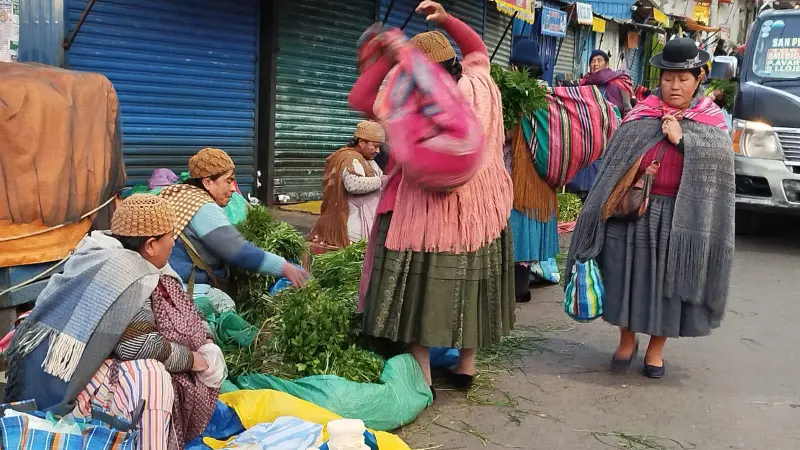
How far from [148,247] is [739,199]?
A: 8.06 m

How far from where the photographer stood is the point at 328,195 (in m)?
6.77

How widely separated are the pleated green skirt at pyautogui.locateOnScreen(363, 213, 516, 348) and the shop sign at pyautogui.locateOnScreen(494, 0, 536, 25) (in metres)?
8.29

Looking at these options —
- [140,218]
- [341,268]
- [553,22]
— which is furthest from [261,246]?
[553,22]

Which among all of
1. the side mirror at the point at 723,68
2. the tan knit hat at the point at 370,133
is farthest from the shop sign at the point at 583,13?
the tan knit hat at the point at 370,133

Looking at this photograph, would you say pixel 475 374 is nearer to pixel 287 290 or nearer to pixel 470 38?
pixel 287 290

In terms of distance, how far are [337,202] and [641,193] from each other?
3040mm

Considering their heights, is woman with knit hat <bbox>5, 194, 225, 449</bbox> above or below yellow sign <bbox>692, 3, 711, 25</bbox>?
below

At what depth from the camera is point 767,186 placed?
9078mm

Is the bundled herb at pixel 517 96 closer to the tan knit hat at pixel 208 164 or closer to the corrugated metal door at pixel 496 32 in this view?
the tan knit hat at pixel 208 164

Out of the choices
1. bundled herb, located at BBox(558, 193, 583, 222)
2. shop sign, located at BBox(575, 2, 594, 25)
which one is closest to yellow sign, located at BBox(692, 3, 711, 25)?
shop sign, located at BBox(575, 2, 594, 25)

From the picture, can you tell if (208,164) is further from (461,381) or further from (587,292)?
(587,292)

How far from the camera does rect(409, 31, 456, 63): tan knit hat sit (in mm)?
3729

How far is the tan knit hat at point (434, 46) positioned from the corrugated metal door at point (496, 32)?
1108cm

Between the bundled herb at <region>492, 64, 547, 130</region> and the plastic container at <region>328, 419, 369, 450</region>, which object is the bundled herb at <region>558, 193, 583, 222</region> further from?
the plastic container at <region>328, 419, 369, 450</region>
